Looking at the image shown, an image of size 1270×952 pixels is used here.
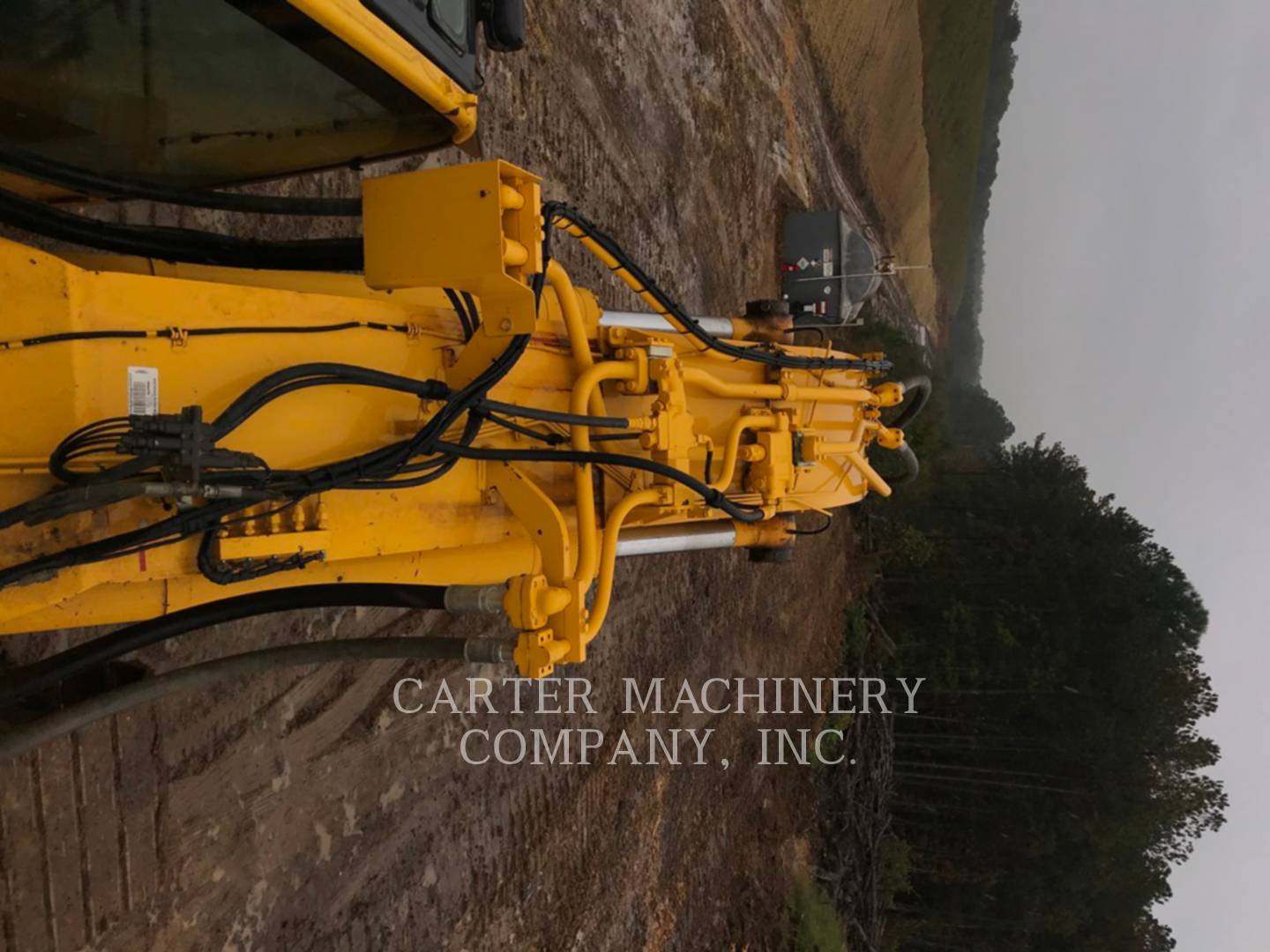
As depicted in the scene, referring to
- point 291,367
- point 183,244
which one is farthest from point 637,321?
point 291,367

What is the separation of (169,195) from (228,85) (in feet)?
1.31

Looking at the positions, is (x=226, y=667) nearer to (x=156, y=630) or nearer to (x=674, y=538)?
(x=156, y=630)

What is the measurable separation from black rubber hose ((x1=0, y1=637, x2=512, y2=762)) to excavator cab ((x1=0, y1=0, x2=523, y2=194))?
1.33m

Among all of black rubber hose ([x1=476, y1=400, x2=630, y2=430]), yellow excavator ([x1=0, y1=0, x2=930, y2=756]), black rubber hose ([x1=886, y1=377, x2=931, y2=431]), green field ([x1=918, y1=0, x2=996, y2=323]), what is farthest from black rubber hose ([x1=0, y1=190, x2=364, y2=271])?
green field ([x1=918, y1=0, x2=996, y2=323])

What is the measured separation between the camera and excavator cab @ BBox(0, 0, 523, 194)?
188 centimetres

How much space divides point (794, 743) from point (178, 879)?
737cm

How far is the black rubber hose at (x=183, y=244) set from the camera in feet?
7.48

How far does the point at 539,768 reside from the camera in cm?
550

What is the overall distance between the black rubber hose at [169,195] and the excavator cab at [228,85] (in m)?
0.02

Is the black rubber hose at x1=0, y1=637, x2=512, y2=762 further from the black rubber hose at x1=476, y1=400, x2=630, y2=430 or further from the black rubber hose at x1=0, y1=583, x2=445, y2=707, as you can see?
the black rubber hose at x1=476, y1=400, x2=630, y2=430

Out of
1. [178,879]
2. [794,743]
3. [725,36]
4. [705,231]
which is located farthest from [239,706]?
[725,36]

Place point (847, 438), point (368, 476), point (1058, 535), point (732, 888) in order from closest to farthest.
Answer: point (368, 476), point (847, 438), point (732, 888), point (1058, 535)

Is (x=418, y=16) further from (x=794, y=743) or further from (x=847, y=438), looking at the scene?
(x=794, y=743)

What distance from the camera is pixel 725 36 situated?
9016 mm
